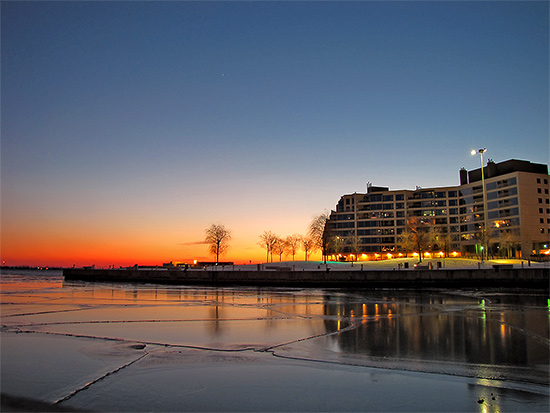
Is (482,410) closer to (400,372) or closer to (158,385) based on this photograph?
(400,372)

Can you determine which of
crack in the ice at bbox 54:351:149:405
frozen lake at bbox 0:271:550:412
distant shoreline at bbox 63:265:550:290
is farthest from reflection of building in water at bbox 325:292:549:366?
distant shoreline at bbox 63:265:550:290

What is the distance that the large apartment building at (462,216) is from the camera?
11344 centimetres

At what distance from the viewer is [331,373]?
10.9 metres

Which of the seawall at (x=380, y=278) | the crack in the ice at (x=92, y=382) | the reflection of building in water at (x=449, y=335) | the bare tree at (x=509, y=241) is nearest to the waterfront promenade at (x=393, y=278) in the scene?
the seawall at (x=380, y=278)

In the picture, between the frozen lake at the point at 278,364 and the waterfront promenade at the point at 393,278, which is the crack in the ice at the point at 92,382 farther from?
the waterfront promenade at the point at 393,278

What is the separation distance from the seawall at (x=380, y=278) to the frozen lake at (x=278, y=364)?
35817 mm

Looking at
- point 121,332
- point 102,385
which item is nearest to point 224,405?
point 102,385

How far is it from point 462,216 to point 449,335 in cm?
13902

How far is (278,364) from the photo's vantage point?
11914 mm

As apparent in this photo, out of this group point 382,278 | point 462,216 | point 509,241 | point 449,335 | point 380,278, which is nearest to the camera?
point 449,335

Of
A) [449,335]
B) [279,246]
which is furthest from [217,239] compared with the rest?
[449,335]

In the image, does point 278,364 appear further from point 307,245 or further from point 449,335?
point 307,245

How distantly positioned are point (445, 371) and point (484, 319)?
12.5m

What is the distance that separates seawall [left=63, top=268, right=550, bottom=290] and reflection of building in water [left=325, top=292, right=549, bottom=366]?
3101cm
